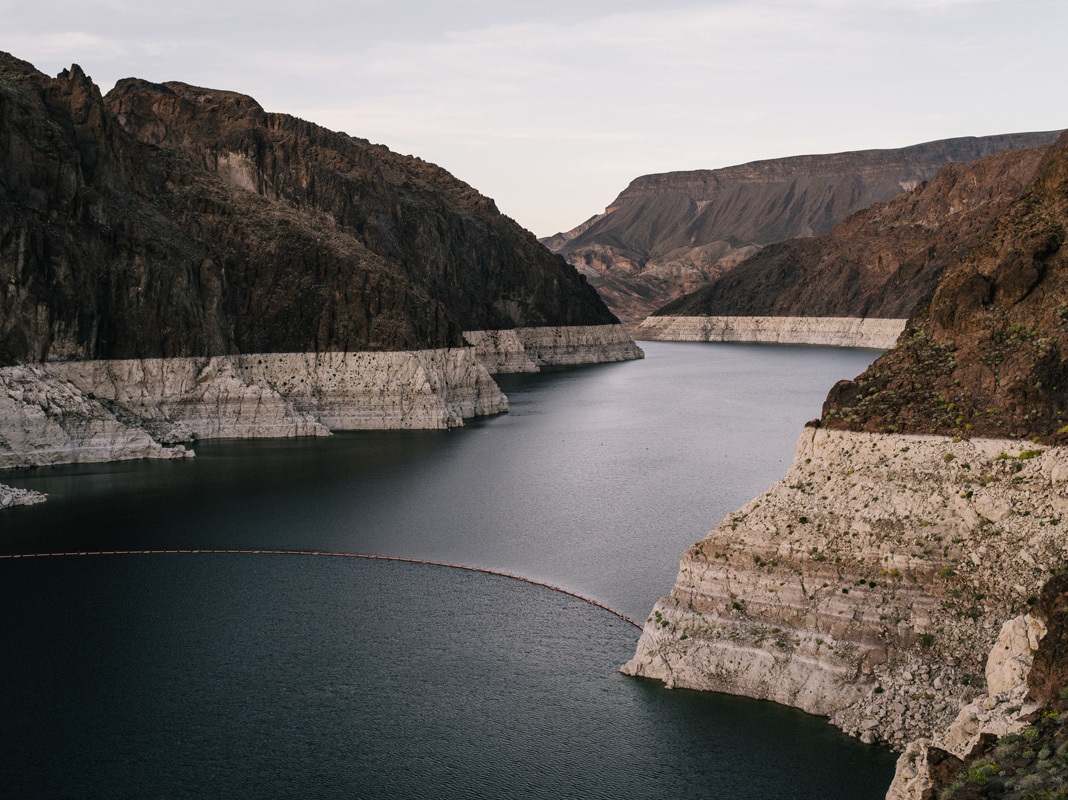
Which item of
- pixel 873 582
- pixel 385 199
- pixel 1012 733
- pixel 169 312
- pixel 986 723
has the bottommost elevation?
pixel 986 723

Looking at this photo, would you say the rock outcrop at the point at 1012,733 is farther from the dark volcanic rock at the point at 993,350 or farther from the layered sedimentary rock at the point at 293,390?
the layered sedimentary rock at the point at 293,390

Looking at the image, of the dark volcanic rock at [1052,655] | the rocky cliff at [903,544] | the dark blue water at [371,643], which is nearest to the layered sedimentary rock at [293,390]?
the dark blue water at [371,643]

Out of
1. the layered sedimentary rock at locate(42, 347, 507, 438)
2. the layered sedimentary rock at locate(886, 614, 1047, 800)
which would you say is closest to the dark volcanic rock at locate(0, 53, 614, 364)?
the layered sedimentary rock at locate(42, 347, 507, 438)

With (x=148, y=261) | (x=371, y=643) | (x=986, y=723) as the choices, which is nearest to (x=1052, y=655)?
(x=986, y=723)

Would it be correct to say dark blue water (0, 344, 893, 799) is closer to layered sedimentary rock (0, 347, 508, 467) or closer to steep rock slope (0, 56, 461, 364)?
layered sedimentary rock (0, 347, 508, 467)

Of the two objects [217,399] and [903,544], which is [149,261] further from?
[903,544]
